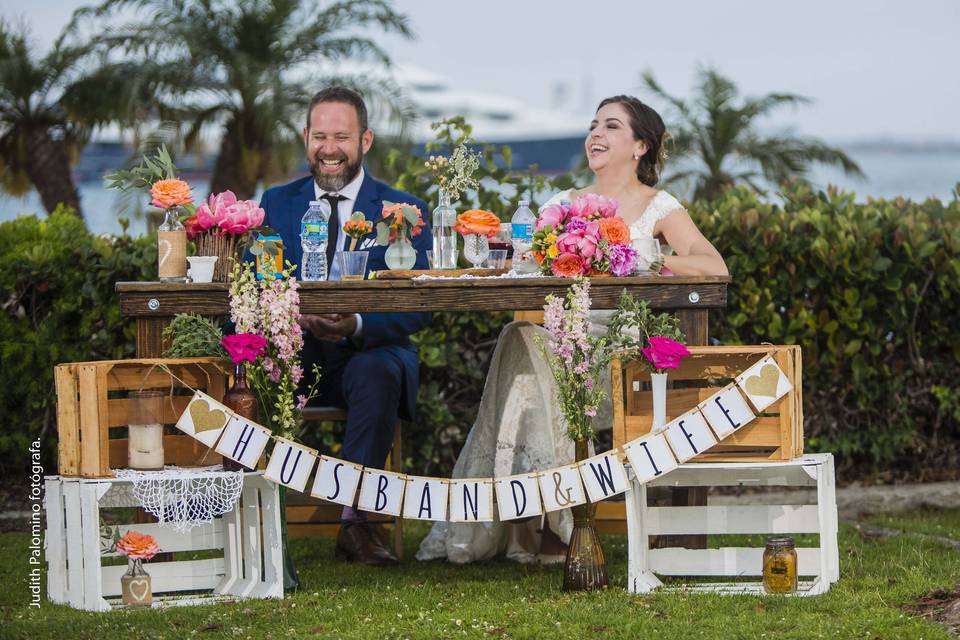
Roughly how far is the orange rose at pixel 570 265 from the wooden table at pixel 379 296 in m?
0.07

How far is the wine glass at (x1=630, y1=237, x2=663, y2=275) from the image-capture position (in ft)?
16.1

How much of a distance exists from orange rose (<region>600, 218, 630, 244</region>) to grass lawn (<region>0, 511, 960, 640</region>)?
1236 millimetres

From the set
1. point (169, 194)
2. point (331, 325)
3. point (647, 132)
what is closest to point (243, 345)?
point (169, 194)

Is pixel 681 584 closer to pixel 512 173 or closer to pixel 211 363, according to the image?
pixel 211 363

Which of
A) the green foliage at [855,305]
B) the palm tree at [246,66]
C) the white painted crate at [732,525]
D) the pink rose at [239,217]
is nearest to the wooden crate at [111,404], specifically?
the pink rose at [239,217]

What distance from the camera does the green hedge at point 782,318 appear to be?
260 inches

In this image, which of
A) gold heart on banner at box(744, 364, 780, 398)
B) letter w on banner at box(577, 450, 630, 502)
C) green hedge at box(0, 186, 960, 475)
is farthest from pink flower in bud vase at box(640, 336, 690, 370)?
green hedge at box(0, 186, 960, 475)

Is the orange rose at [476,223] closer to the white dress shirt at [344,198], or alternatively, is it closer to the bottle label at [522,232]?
the bottle label at [522,232]

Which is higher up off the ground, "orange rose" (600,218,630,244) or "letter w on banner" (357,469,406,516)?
"orange rose" (600,218,630,244)

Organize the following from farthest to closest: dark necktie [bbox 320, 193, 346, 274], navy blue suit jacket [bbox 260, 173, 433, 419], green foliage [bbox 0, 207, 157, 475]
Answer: green foliage [bbox 0, 207, 157, 475]
dark necktie [bbox 320, 193, 346, 274]
navy blue suit jacket [bbox 260, 173, 433, 419]

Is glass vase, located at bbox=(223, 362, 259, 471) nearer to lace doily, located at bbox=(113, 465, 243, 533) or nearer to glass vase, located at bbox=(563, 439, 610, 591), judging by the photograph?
lace doily, located at bbox=(113, 465, 243, 533)

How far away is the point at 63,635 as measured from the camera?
4043 mm

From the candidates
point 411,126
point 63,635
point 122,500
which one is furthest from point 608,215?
point 411,126

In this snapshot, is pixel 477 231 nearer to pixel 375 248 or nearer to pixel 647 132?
pixel 375 248
